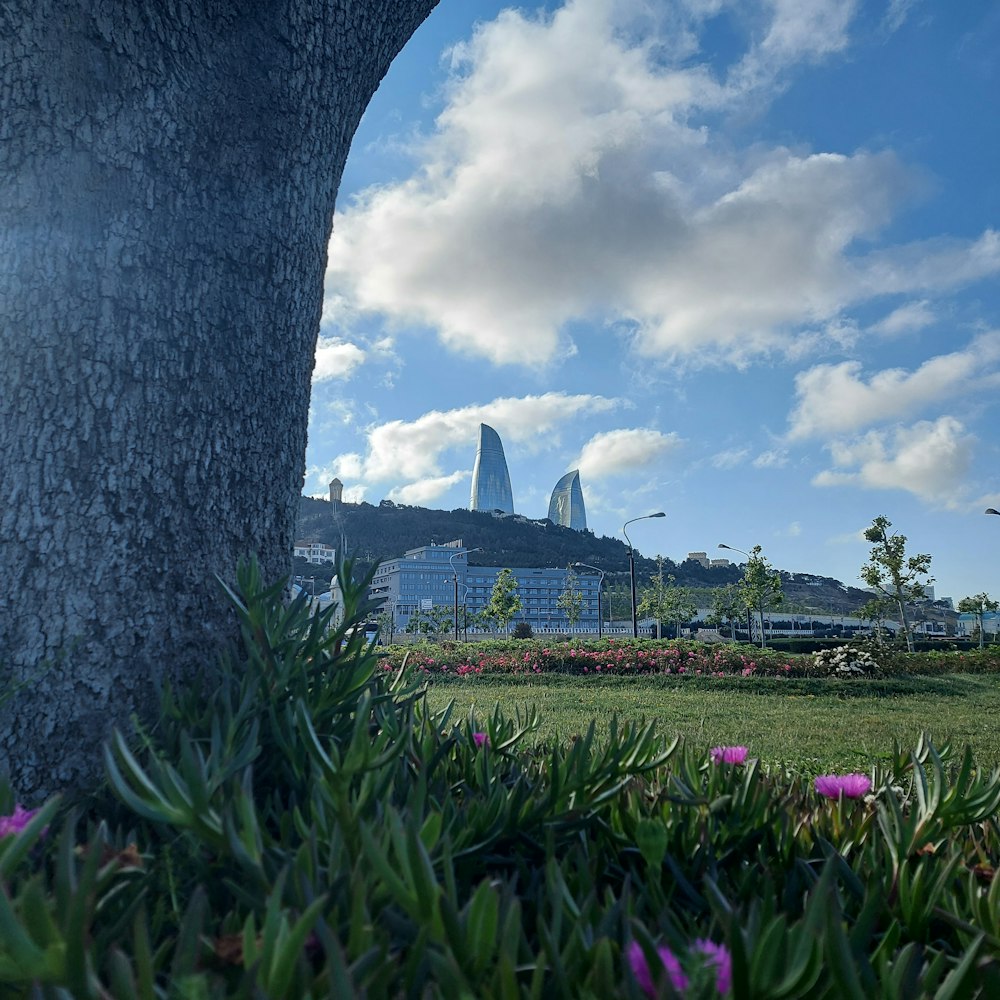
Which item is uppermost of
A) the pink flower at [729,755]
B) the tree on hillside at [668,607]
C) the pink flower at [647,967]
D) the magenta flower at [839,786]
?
the tree on hillside at [668,607]

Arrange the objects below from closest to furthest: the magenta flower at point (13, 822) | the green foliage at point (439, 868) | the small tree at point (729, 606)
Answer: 1. the green foliage at point (439, 868)
2. the magenta flower at point (13, 822)
3. the small tree at point (729, 606)

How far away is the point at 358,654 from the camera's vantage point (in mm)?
2227

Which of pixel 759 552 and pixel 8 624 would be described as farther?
pixel 759 552

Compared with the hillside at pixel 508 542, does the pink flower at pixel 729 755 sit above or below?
below

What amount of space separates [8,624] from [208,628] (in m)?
0.47

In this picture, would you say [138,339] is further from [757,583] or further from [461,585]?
[461,585]

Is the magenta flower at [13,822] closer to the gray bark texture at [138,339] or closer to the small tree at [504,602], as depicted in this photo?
the gray bark texture at [138,339]

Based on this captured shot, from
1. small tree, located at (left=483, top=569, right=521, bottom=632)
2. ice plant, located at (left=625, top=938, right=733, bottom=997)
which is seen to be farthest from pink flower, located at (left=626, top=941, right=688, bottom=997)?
small tree, located at (left=483, top=569, right=521, bottom=632)

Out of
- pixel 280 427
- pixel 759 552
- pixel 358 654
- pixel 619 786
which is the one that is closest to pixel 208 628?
pixel 358 654

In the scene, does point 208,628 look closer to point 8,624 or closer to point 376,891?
point 8,624

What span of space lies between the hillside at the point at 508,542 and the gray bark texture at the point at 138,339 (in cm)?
11756

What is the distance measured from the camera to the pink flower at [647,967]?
2.85ft

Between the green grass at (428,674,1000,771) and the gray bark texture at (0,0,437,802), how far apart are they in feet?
11.1

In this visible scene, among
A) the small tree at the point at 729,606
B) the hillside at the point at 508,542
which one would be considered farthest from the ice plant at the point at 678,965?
the hillside at the point at 508,542
